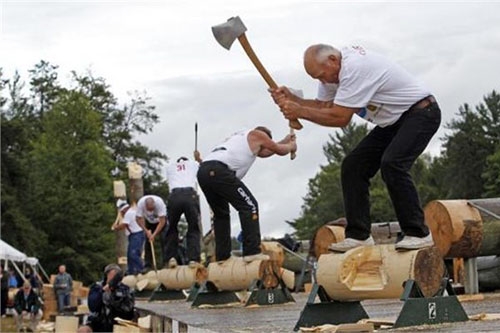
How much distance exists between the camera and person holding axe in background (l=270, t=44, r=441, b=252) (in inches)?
245

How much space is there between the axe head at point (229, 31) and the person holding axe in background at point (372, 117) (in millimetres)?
537

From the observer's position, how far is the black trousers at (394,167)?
6258mm

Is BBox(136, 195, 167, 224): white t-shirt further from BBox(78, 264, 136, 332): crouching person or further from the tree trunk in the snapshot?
the tree trunk

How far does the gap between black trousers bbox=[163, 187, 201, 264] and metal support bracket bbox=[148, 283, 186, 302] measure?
48cm

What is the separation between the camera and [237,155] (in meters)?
10.1

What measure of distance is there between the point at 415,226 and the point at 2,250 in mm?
24686

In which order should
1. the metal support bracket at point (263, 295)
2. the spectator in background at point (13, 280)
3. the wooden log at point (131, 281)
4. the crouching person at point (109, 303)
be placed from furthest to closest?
the spectator in background at point (13, 280), the wooden log at point (131, 281), the crouching person at point (109, 303), the metal support bracket at point (263, 295)

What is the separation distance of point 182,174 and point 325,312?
Result: 24.3ft

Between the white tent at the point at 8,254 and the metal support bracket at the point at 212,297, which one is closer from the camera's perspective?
the metal support bracket at the point at 212,297

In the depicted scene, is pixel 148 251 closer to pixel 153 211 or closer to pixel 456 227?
pixel 153 211

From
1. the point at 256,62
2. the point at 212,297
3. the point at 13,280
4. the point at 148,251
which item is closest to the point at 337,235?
the point at 212,297

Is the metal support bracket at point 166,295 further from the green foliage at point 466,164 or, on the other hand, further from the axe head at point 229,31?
the green foliage at point 466,164

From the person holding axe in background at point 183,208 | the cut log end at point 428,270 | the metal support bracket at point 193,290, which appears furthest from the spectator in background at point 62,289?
the cut log end at point 428,270

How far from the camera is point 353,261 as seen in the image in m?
6.30
